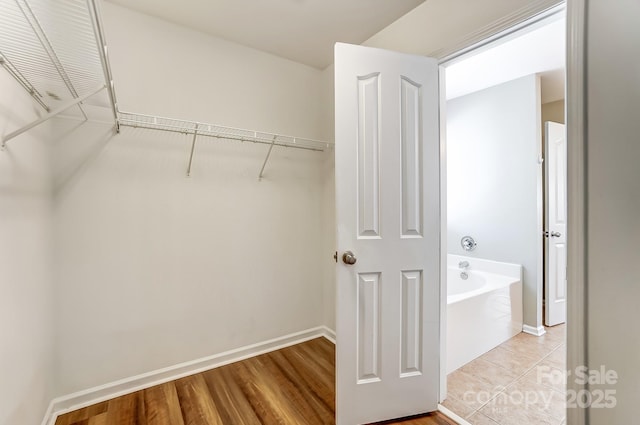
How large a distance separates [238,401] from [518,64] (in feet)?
11.8

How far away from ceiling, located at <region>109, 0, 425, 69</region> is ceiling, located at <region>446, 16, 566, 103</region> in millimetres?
740

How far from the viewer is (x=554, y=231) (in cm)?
270

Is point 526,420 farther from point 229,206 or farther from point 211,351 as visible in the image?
point 229,206

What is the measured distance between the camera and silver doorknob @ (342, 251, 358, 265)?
4.50 ft

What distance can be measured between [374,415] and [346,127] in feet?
5.27

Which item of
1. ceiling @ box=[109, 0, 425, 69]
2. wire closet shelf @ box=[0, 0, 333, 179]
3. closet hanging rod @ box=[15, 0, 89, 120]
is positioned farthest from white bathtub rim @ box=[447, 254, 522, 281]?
closet hanging rod @ box=[15, 0, 89, 120]

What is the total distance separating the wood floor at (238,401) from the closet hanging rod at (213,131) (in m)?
1.72

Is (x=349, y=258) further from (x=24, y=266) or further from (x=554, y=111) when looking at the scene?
(x=554, y=111)

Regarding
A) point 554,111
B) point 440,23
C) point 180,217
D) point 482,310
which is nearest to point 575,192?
point 440,23

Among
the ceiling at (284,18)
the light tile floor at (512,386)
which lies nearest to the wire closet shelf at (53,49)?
the ceiling at (284,18)

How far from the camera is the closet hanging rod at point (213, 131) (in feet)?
5.49

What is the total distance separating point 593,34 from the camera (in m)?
0.99

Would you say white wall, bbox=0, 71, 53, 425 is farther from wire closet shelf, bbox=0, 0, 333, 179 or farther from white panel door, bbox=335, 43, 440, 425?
white panel door, bbox=335, 43, 440, 425

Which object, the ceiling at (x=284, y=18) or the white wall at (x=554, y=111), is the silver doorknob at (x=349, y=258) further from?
the white wall at (x=554, y=111)
